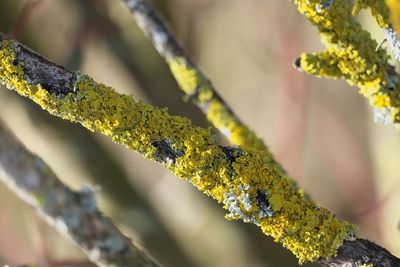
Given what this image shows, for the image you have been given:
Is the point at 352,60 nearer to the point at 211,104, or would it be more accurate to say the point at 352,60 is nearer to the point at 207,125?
the point at 211,104

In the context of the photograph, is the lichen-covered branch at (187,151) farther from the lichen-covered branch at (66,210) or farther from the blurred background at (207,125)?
the blurred background at (207,125)

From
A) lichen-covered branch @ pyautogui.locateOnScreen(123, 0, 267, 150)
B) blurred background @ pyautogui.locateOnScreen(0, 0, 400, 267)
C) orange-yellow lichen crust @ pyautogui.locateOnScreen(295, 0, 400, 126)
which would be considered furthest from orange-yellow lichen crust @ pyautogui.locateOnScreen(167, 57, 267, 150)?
blurred background @ pyautogui.locateOnScreen(0, 0, 400, 267)

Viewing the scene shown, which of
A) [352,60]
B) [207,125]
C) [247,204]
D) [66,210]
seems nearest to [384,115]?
[352,60]

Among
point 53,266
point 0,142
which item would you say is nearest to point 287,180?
point 0,142

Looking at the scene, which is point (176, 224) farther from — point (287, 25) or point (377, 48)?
point (377, 48)

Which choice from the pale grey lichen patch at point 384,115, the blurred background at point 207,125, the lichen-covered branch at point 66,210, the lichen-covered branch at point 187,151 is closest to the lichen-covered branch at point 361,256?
the lichen-covered branch at point 187,151

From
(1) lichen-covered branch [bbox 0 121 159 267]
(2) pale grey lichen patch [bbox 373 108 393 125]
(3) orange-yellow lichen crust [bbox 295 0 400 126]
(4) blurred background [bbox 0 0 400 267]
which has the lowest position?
(1) lichen-covered branch [bbox 0 121 159 267]

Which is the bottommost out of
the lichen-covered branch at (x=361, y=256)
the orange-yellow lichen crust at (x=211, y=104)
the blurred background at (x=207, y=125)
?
the lichen-covered branch at (x=361, y=256)

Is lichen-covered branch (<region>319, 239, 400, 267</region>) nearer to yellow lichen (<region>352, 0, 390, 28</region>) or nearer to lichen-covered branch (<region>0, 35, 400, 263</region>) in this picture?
lichen-covered branch (<region>0, 35, 400, 263</region>)
